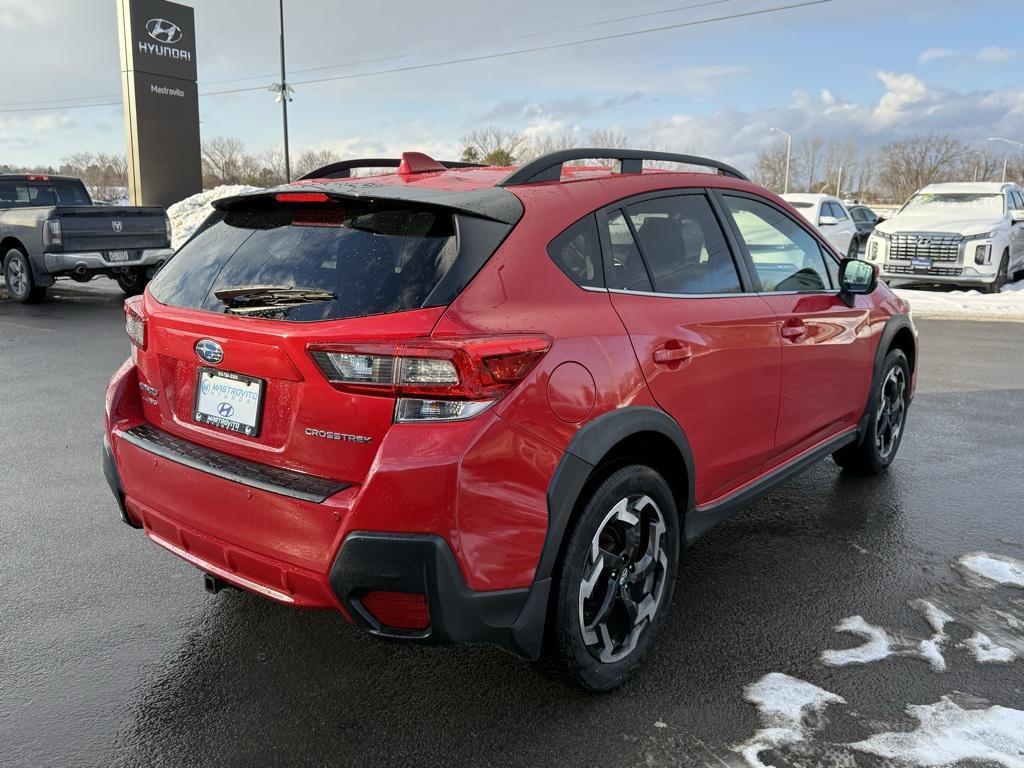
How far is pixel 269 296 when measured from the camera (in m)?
2.62

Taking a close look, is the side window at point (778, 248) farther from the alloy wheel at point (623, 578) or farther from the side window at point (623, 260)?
the alloy wheel at point (623, 578)

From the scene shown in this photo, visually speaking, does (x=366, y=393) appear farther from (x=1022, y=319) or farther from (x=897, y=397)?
(x=1022, y=319)

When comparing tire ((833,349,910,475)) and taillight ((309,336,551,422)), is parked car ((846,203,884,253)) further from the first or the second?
taillight ((309,336,551,422))

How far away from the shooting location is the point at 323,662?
9.95ft

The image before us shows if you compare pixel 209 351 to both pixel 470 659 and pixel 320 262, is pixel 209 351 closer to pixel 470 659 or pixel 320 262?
pixel 320 262

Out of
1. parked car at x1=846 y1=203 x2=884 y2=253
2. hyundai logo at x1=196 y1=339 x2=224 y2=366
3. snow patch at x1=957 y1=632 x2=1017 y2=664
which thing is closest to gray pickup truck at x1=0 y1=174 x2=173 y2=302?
hyundai logo at x1=196 y1=339 x2=224 y2=366

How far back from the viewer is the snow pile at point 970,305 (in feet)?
40.4

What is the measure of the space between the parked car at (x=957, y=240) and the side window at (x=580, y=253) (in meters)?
14.1

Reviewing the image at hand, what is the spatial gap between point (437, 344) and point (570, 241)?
704 millimetres

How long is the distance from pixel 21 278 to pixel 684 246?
42.5 ft

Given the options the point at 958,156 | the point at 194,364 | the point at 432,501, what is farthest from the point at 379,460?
the point at 958,156

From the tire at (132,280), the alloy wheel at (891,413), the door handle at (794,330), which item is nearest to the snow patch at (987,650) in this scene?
the door handle at (794,330)

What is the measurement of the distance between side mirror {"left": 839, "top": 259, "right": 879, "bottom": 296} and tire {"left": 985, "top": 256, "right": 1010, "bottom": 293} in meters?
12.5

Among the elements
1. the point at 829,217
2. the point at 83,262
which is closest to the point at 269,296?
the point at 83,262
